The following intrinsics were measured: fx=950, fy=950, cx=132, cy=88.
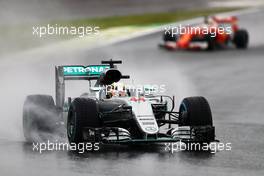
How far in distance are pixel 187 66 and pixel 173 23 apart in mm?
11152

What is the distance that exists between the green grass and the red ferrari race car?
467cm

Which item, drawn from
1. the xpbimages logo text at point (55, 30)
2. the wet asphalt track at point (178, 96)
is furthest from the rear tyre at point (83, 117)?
the xpbimages logo text at point (55, 30)

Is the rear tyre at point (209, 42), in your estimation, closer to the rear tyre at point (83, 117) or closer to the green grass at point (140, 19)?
the green grass at point (140, 19)

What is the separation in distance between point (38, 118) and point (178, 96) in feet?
21.5

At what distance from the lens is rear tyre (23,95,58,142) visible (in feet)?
48.5

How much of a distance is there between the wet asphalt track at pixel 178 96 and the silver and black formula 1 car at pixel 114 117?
281mm

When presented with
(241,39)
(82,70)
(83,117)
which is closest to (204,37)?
(241,39)

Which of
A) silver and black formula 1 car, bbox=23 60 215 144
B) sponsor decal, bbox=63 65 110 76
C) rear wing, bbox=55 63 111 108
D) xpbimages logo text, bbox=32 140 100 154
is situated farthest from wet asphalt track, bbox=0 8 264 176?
sponsor decal, bbox=63 65 110 76

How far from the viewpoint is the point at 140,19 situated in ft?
136

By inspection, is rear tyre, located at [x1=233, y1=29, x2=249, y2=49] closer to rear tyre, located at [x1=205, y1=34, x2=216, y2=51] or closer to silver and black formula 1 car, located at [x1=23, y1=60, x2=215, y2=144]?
rear tyre, located at [x1=205, y1=34, x2=216, y2=51]

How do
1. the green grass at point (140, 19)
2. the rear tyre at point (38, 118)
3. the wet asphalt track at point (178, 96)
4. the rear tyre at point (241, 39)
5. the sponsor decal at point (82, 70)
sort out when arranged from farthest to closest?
1. the green grass at point (140, 19)
2. the rear tyre at point (241, 39)
3. the sponsor decal at point (82, 70)
4. the rear tyre at point (38, 118)
5. the wet asphalt track at point (178, 96)

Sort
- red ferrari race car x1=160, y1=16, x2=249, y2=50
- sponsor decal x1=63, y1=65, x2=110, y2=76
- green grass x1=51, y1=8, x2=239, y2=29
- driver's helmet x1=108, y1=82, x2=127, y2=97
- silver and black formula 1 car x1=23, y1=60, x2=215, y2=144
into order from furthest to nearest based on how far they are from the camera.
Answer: green grass x1=51, y1=8, x2=239, y2=29 → red ferrari race car x1=160, y1=16, x2=249, y2=50 → sponsor decal x1=63, y1=65, x2=110, y2=76 → driver's helmet x1=108, y1=82, x2=127, y2=97 → silver and black formula 1 car x1=23, y1=60, x2=215, y2=144

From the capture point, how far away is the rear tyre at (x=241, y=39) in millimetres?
33719

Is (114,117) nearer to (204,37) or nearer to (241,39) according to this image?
(204,37)
